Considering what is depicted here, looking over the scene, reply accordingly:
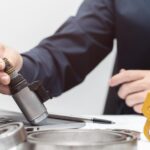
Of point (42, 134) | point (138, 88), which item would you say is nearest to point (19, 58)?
point (138, 88)

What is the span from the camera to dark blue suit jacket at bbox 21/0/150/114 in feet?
3.35

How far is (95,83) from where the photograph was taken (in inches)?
55.0

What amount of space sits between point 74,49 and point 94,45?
70 mm

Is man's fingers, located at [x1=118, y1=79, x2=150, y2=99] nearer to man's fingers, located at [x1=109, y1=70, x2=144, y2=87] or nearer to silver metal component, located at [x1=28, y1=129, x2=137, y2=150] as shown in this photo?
man's fingers, located at [x1=109, y1=70, x2=144, y2=87]

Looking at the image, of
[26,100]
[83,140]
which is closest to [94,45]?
[26,100]

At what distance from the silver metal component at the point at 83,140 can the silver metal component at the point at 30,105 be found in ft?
0.64

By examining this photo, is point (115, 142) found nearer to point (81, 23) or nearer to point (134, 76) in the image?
point (134, 76)

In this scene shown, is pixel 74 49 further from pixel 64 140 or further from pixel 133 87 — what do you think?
pixel 64 140

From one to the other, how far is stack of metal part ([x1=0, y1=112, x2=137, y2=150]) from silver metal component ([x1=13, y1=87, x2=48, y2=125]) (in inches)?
7.6

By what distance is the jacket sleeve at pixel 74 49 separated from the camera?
0.99 meters

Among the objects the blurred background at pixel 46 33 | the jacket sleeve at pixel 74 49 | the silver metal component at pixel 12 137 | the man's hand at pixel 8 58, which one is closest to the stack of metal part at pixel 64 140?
the silver metal component at pixel 12 137

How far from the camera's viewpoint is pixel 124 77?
0.76m

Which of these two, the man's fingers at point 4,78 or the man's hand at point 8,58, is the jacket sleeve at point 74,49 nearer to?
the man's hand at point 8,58

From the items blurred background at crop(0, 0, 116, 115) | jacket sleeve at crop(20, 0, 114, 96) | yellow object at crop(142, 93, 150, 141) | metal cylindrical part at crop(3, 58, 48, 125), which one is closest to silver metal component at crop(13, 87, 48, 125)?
metal cylindrical part at crop(3, 58, 48, 125)
